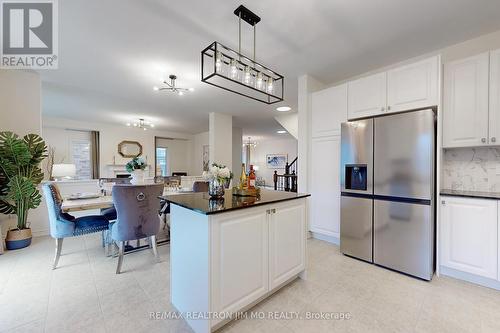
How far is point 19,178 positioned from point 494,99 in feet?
18.7

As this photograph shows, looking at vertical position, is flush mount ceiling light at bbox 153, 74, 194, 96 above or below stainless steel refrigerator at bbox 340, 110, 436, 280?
above

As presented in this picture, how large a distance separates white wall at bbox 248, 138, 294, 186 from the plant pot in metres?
9.11

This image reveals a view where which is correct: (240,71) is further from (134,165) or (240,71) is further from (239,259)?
(134,165)

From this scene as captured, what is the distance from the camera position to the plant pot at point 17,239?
293cm

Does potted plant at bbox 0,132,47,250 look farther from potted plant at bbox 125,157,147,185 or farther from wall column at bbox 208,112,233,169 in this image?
wall column at bbox 208,112,233,169

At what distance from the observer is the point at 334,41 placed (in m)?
2.41

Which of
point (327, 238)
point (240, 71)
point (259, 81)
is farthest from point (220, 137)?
point (259, 81)

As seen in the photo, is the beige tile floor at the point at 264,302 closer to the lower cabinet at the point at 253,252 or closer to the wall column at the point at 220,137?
the lower cabinet at the point at 253,252

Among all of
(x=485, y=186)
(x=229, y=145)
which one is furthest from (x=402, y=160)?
(x=229, y=145)

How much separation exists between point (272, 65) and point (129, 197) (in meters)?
2.52

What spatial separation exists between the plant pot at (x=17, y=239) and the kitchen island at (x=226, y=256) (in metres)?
2.88

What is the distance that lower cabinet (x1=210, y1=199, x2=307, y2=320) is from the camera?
1.46 metres

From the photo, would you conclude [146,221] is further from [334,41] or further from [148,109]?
[148,109]

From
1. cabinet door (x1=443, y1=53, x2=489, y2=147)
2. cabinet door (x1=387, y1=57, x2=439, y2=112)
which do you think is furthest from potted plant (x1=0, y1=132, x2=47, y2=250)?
cabinet door (x1=443, y1=53, x2=489, y2=147)
